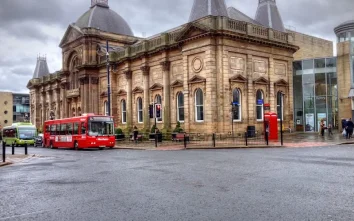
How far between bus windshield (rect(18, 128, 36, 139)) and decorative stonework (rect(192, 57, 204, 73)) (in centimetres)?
2339

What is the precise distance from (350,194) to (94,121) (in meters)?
23.2

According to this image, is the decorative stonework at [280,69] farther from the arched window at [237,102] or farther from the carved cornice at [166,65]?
the carved cornice at [166,65]

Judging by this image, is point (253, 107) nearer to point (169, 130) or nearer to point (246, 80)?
point (246, 80)

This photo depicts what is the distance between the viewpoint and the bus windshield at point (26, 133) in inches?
1731

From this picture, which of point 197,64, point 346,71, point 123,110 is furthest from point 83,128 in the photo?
point 346,71

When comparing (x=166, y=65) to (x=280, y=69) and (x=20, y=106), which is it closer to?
(x=280, y=69)

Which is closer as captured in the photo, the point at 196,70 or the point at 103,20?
the point at 196,70

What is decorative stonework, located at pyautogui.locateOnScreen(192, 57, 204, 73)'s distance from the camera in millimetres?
32250

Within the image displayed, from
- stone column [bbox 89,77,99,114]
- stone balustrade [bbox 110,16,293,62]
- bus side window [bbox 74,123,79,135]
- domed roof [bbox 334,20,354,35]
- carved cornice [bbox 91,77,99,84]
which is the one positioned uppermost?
domed roof [bbox 334,20,354,35]

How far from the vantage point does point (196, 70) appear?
32.8 meters

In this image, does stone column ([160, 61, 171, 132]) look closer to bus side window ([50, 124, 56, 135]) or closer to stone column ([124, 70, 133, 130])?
stone column ([124, 70, 133, 130])

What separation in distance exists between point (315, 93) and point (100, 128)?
24237mm

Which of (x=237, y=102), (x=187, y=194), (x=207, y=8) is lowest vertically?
(x=187, y=194)

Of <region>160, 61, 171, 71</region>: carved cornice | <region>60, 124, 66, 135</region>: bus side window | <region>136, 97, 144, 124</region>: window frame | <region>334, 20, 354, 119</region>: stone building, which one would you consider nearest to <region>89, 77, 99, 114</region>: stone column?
<region>136, 97, 144, 124</region>: window frame
